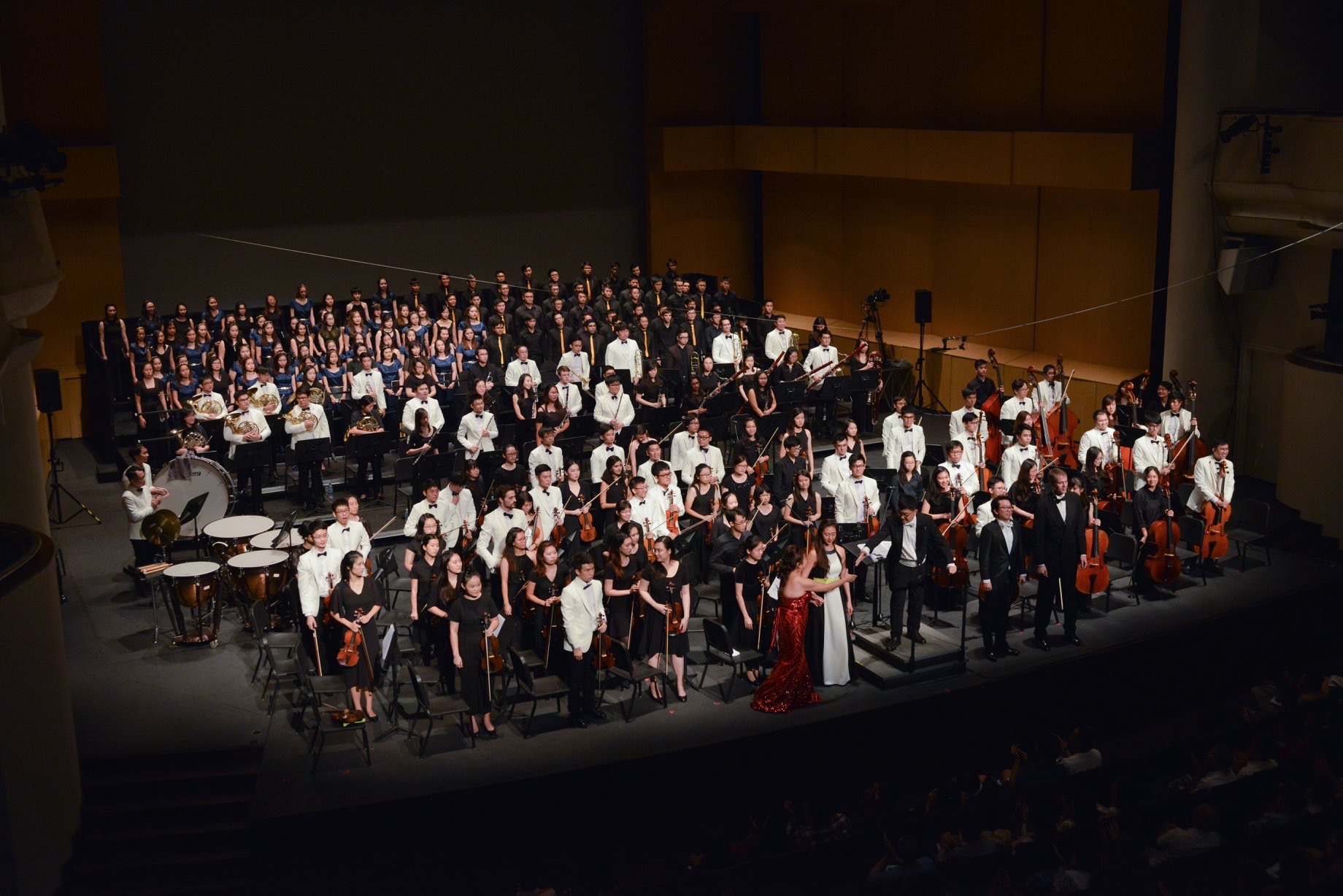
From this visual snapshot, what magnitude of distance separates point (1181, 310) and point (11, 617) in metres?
12.4

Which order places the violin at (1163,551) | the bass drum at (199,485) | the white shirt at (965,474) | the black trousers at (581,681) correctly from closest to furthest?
the black trousers at (581,681)
the violin at (1163,551)
the white shirt at (965,474)
the bass drum at (199,485)

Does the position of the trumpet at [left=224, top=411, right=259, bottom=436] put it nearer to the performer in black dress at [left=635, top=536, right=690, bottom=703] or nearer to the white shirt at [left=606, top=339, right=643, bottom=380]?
the white shirt at [left=606, top=339, right=643, bottom=380]

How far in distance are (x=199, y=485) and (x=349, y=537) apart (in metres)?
2.55

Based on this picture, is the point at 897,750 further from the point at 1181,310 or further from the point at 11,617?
the point at 1181,310

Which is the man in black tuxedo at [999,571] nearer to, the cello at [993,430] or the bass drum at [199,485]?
the cello at [993,430]

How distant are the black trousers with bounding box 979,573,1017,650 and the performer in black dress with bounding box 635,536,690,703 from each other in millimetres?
2421

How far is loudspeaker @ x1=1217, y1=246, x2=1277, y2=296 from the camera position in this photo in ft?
50.1

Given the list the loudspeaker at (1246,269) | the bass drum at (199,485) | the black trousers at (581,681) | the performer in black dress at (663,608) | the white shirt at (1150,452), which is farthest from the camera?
the loudspeaker at (1246,269)

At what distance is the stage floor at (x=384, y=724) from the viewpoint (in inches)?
384

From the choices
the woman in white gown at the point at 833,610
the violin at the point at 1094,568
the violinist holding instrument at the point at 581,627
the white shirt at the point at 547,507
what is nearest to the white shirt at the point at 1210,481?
the violin at the point at 1094,568

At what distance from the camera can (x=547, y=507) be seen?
1209 cm

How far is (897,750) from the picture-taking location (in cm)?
1065

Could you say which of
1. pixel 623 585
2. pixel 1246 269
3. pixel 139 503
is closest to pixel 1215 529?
pixel 1246 269

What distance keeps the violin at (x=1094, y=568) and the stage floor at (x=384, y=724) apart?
0.47m
